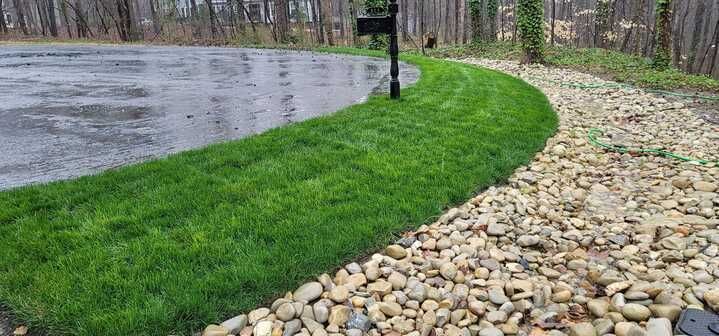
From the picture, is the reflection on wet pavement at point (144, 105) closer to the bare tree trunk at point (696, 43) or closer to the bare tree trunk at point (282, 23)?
the bare tree trunk at point (282, 23)

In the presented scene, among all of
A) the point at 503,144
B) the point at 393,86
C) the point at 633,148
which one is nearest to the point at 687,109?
the point at 633,148

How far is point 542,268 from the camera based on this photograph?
2.71m

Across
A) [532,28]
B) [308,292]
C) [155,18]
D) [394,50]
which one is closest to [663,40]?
[532,28]

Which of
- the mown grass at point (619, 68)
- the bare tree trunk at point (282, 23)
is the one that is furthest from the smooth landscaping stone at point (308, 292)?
the bare tree trunk at point (282, 23)

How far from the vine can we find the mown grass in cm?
51

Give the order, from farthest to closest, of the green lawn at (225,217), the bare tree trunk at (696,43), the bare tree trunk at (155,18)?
the bare tree trunk at (155,18) < the bare tree trunk at (696,43) < the green lawn at (225,217)

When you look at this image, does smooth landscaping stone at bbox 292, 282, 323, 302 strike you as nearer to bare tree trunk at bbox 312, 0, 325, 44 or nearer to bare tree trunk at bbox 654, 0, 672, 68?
bare tree trunk at bbox 654, 0, 672, 68

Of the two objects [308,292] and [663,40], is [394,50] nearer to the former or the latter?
[308,292]

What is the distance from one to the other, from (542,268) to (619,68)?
33.6 ft

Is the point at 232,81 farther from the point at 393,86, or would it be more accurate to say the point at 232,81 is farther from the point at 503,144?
the point at 503,144

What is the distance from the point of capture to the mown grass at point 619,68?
8.62m

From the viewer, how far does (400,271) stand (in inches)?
104

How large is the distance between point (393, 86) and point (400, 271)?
4.09 m

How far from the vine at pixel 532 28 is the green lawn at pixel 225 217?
7993mm
